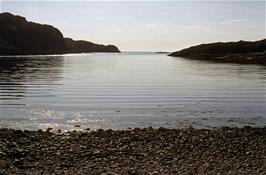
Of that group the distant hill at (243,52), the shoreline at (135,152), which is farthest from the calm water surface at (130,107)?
the distant hill at (243,52)

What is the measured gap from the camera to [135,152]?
19.2m

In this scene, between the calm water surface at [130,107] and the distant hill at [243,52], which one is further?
the distant hill at [243,52]

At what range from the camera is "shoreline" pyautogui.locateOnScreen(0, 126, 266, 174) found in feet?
53.6

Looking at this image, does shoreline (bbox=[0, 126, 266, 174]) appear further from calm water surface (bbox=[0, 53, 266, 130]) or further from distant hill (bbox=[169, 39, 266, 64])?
distant hill (bbox=[169, 39, 266, 64])

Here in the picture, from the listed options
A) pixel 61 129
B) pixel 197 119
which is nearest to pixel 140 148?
pixel 61 129

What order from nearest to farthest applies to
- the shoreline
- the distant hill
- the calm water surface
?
the shoreline, the calm water surface, the distant hill

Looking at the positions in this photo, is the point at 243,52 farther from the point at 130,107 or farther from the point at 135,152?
the point at 135,152

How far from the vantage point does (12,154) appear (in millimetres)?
17984

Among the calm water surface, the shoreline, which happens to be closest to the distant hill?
the calm water surface

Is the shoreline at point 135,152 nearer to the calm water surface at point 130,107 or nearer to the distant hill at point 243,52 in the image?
the calm water surface at point 130,107

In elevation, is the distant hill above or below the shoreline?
above

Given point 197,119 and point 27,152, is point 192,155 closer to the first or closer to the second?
point 27,152

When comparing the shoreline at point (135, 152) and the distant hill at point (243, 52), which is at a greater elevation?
the distant hill at point (243, 52)

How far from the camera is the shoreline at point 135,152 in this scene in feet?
53.6
